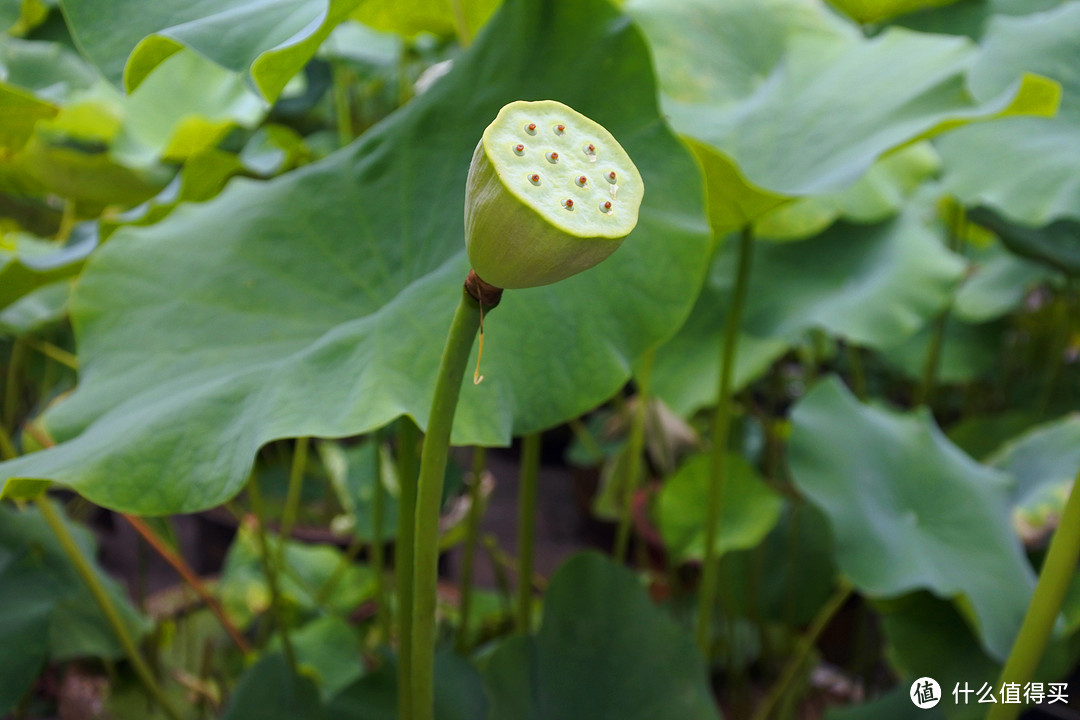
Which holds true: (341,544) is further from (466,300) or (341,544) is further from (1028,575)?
(466,300)

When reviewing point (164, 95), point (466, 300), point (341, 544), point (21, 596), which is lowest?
point (341, 544)

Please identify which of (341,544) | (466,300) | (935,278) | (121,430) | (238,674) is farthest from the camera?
(341,544)

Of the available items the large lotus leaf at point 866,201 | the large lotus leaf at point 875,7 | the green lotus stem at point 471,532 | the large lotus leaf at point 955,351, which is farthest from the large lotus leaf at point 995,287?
the green lotus stem at point 471,532

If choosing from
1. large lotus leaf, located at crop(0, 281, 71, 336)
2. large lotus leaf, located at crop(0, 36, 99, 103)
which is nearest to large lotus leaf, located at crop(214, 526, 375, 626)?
large lotus leaf, located at crop(0, 281, 71, 336)

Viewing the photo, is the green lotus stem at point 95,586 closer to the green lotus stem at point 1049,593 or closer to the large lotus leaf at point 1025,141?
the green lotus stem at point 1049,593

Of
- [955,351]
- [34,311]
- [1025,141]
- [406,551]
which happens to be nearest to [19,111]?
[34,311]

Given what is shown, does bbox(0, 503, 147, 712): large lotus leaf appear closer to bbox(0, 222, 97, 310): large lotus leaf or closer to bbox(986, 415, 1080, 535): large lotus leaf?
bbox(0, 222, 97, 310): large lotus leaf

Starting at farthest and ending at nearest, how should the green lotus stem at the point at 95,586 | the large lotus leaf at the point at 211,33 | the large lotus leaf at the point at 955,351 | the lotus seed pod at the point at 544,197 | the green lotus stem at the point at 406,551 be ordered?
the large lotus leaf at the point at 955,351 → the green lotus stem at the point at 95,586 → the green lotus stem at the point at 406,551 → the large lotus leaf at the point at 211,33 → the lotus seed pod at the point at 544,197

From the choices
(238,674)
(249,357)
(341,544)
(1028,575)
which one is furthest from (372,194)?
(341,544)
